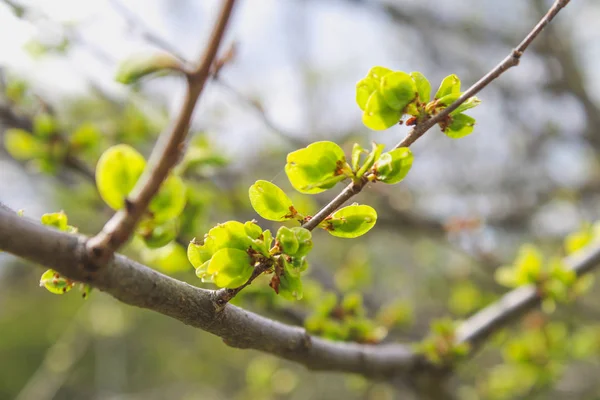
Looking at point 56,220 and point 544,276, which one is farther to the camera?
point 544,276

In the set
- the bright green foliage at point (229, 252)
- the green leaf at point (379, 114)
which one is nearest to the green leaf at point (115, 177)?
the bright green foliage at point (229, 252)

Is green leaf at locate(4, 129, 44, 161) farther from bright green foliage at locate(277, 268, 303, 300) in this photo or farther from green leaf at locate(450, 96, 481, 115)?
green leaf at locate(450, 96, 481, 115)

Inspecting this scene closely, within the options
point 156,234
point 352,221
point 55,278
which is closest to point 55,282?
point 55,278

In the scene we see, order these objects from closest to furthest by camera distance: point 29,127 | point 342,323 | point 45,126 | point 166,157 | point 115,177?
point 166,157 < point 115,177 < point 342,323 < point 45,126 < point 29,127

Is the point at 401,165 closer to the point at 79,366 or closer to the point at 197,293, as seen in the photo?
the point at 197,293

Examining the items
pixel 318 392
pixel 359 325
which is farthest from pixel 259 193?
pixel 318 392

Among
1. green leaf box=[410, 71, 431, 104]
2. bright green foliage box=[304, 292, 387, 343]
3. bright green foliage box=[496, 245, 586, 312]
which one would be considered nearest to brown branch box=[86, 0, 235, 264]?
green leaf box=[410, 71, 431, 104]

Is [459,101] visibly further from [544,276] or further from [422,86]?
[544,276]
